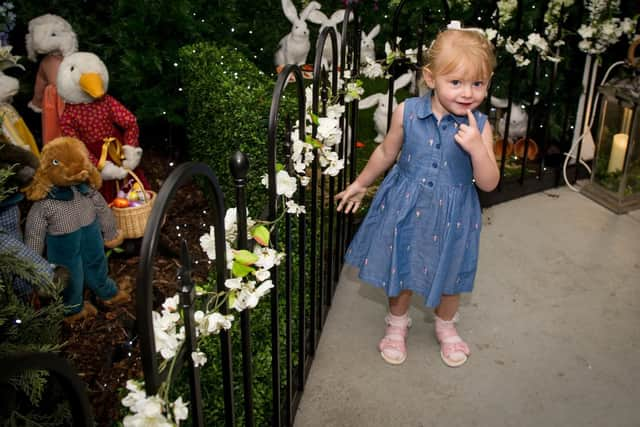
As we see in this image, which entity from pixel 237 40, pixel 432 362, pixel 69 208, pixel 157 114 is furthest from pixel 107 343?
pixel 237 40

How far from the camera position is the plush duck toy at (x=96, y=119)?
13.9 feet

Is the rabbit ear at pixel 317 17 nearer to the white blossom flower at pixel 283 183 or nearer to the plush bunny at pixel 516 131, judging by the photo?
the plush bunny at pixel 516 131

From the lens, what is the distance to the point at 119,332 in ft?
12.2

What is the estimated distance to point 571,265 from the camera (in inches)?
149

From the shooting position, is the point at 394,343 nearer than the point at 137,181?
Yes

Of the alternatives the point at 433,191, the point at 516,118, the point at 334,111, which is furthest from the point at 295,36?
the point at 433,191

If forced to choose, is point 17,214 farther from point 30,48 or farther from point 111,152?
point 30,48

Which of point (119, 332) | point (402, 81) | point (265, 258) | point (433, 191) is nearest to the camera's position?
point (265, 258)

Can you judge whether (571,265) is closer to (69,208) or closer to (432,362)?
(432,362)

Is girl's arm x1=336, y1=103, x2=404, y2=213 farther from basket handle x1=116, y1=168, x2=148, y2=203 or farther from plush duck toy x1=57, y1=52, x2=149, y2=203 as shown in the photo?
plush duck toy x1=57, y1=52, x2=149, y2=203

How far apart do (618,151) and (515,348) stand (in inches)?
74.7

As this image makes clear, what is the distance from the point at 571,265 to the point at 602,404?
111cm

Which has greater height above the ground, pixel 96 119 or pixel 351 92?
pixel 351 92

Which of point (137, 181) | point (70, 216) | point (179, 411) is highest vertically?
point (179, 411)
